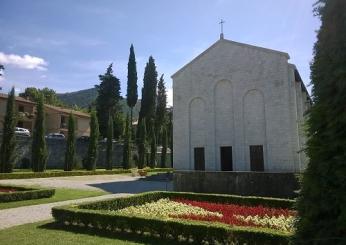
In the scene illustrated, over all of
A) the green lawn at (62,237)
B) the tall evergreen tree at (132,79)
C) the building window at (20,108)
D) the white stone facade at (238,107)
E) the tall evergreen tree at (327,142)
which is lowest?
the green lawn at (62,237)

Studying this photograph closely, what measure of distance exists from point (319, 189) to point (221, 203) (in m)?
10.9

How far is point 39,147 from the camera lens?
3550 centimetres

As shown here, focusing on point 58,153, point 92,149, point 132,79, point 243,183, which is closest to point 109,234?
point 243,183

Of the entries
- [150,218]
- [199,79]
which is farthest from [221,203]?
[199,79]

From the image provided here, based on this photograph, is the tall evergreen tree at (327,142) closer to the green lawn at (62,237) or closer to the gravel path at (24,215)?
the green lawn at (62,237)

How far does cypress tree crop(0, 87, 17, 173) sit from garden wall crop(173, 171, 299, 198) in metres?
20.2

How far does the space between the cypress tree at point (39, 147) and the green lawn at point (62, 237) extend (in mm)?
25279

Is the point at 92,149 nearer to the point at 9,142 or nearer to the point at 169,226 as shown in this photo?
the point at 9,142

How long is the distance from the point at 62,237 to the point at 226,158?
65.0 feet

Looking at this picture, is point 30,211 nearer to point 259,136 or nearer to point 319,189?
point 319,189

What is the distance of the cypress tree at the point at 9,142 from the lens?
32281 millimetres

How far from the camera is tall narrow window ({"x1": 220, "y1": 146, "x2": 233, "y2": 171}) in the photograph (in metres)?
27.8

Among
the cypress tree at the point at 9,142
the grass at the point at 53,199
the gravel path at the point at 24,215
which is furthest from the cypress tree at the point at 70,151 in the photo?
the gravel path at the point at 24,215

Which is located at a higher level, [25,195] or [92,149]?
[92,149]
